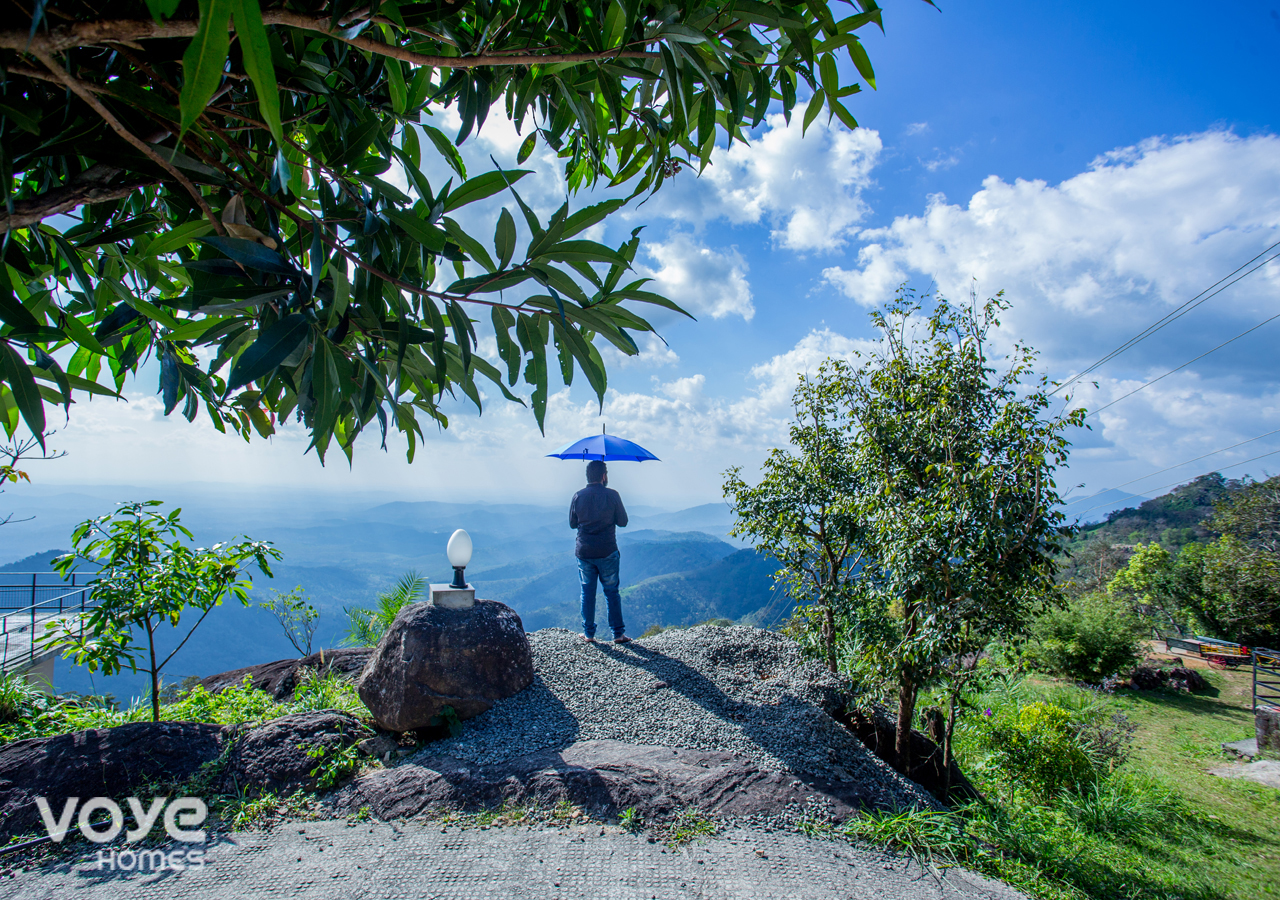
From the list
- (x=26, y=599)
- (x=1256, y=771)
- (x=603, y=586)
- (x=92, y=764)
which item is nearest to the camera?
(x=92, y=764)

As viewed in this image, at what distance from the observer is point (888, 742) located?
15.1 feet

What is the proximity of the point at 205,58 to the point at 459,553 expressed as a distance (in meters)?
4.70

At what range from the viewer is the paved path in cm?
252

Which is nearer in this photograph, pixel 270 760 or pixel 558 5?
pixel 558 5

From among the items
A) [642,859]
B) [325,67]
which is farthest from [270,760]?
[325,67]

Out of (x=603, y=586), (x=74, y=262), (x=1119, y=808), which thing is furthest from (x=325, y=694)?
(x=1119, y=808)

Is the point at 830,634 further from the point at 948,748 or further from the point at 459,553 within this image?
the point at 459,553

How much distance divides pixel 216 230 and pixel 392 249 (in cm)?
42

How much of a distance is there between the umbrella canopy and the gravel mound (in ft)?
6.65

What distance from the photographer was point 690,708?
448cm

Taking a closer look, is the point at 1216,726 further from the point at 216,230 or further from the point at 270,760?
the point at 216,230

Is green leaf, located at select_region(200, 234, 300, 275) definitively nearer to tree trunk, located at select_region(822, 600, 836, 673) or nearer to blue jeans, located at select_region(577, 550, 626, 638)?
tree trunk, located at select_region(822, 600, 836, 673)

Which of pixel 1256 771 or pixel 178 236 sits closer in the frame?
pixel 178 236

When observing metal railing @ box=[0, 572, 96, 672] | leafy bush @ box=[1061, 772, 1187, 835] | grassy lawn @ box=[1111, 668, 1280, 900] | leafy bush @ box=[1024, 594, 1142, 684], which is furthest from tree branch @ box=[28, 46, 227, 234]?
leafy bush @ box=[1024, 594, 1142, 684]
